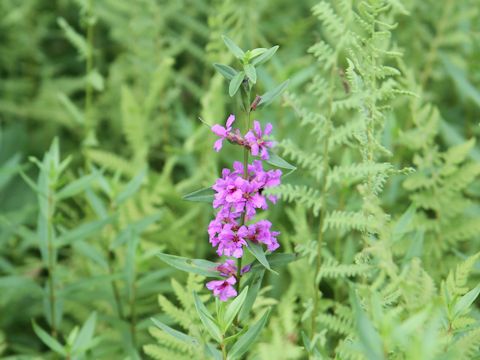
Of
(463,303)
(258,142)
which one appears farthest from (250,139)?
(463,303)

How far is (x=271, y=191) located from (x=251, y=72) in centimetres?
30

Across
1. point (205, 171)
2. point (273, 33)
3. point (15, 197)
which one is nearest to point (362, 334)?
point (205, 171)

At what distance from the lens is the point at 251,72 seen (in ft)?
4.55

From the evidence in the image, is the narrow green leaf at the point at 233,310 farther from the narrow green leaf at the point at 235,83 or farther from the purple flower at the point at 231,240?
the narrow green leaf at the point at 235,83

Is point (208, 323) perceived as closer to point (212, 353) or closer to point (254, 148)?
point (212, 353)

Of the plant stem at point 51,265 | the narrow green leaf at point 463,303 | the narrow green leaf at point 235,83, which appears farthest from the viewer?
the plant stem at point 51,265

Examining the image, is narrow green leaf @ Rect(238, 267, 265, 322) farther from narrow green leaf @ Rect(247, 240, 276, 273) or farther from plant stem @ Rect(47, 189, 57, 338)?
plant stem @ Rect(47, 189, 57, 338)

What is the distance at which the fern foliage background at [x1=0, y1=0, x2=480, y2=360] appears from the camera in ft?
4.92

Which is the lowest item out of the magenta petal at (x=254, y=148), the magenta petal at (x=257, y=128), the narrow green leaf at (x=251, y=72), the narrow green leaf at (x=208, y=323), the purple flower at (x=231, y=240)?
the narrow green leaf at (x=208, y=323)

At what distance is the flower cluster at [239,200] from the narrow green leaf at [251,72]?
0.09 meters

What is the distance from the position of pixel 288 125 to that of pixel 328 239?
1.76ft

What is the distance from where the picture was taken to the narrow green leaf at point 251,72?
1.37 metres

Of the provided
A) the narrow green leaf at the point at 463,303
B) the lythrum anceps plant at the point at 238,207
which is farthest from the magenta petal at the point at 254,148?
the narrow green leaf at the point at 463,303

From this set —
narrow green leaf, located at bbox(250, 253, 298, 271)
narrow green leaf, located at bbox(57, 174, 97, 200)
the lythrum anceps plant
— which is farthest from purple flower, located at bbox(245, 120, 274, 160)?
narrow green leaf, located at bbox(57, 174, 97, 200)
